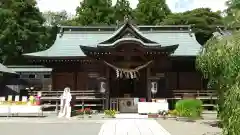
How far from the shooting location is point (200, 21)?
46594 mm

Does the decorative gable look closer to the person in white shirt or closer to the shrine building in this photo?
the shrine building

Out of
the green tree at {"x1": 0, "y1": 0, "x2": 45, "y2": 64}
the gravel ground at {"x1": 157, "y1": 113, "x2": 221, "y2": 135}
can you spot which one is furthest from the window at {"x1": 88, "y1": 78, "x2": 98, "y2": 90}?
the green tree at {"x1": 0, "y1": 0, "x2": 45, "y2": 64}

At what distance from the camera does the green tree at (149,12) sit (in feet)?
153

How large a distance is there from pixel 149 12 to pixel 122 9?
4826mm

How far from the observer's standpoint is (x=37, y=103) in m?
19.5

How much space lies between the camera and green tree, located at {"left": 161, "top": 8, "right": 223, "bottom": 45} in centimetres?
4562

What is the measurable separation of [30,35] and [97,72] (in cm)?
2125

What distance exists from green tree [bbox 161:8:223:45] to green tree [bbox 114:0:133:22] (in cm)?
654

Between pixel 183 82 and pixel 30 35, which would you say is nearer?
pixel 183 82

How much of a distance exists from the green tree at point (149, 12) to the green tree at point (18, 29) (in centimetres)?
1327

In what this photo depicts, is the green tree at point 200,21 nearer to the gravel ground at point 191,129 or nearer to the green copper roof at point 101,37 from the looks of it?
the green copper roof at point 101,37

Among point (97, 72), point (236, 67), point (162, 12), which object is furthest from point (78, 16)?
point (236, 67)

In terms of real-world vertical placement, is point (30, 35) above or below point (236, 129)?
above

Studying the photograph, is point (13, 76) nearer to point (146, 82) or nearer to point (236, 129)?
point (146, 82)
